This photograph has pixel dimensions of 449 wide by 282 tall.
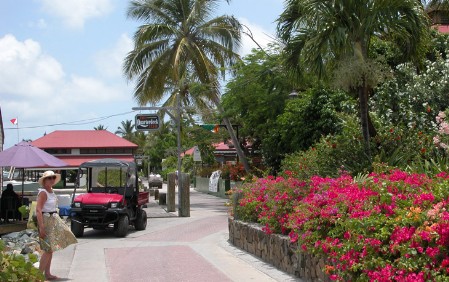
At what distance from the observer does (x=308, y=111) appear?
2062 centimetres

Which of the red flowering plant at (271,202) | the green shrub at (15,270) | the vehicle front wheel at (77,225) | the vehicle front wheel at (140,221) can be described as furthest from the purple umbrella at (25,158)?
the green shrub at (15,270)

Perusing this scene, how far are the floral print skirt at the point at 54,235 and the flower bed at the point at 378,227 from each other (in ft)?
11.5

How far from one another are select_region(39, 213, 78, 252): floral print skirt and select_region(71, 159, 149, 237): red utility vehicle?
21.0 ft

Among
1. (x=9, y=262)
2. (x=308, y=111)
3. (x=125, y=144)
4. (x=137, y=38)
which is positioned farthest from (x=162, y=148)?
(x=9, y=262)

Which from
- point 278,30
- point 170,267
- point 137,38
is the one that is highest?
point 137,38

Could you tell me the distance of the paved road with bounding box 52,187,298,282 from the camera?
31.7 feet

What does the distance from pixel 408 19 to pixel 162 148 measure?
70466 millimetres

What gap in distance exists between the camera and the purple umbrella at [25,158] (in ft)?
47.6

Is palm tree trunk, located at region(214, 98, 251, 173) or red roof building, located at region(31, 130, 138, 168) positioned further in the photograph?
red roof building, located at region(31, 130, 138, 168)

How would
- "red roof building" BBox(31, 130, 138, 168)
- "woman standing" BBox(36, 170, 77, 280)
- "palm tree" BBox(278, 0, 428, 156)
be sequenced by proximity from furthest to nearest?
"red roof building" BBox(31, 130, 138, 168), "palm tree" BBox(278, 0, 428, 156), "woman standing" BBox(36, 170, 77, 280)

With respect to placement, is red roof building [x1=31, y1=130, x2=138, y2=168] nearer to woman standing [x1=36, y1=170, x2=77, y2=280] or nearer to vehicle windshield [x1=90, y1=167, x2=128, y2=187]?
vehicle windshield [x1=90, y1=167, x2=128, y2=187]

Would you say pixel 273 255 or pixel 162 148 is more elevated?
pixel 162 148

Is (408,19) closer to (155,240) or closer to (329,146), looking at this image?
(329,146)

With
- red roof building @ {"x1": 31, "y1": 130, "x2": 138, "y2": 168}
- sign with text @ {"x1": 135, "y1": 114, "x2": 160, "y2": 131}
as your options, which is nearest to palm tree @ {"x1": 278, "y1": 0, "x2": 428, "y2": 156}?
sign with text @ {"x1": 135, "y1": 114, "x2": 160, "y2": 131}
